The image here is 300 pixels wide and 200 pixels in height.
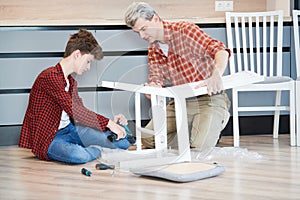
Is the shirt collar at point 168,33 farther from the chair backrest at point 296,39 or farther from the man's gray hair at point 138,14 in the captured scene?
the chair backrest at point 296,39

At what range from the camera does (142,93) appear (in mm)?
3285

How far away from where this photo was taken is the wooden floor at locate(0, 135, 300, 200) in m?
2.54

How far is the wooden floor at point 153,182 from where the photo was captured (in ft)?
8.32

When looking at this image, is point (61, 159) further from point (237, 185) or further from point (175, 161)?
point (237, 185)

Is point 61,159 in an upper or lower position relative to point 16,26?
lower

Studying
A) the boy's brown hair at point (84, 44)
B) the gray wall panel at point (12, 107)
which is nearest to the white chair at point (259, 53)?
the boy's brown hair at point (84, 44)

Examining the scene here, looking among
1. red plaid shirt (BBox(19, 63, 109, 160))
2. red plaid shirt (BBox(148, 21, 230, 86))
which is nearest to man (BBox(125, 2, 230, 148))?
red plaid shirt (BBox(148, 21, 230, 86))

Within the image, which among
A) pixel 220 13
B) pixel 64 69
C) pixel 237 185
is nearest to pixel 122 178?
pixel 237 185

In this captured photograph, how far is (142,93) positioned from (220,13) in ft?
5.65

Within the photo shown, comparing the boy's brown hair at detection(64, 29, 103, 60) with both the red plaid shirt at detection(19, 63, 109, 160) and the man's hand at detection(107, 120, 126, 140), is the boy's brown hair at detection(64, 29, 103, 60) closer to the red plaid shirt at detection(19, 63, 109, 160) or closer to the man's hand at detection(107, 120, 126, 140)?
the red plaid shirt at detection(19, 63, 109, 160)

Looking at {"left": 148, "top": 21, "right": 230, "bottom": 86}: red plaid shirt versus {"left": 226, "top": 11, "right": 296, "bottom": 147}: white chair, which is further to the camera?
{"left": 226, "top": 11, "right": 296, "bottom": 147}: white chair

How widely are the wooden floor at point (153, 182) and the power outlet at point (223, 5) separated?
156 cm

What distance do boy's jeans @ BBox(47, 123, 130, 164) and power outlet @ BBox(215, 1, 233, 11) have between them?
178cm

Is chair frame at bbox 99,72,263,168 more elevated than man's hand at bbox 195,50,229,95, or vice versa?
man's hand at bbox 195,50,229,95
